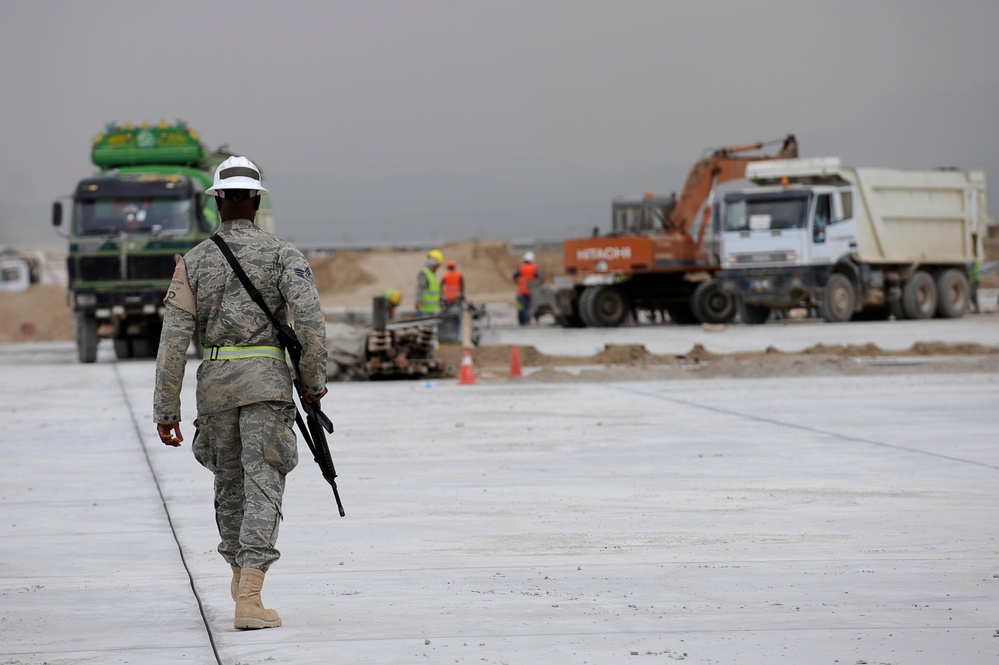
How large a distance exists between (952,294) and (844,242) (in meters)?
4.58

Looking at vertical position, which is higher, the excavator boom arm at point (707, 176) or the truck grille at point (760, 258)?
the excavator boom arm at point (707, 176)

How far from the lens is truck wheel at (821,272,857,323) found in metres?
32.8

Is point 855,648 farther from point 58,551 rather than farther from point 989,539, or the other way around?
point 58,551

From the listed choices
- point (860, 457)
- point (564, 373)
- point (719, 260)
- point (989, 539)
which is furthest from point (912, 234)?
point (989, 539)

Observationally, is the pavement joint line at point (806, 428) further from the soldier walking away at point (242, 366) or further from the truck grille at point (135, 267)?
the truck grille at point (135, 267)

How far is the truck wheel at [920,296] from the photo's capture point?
3466 centimetres

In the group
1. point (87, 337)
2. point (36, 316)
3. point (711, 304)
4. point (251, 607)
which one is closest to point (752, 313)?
point (711, 304)

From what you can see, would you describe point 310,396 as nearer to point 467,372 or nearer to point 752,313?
point 467,372

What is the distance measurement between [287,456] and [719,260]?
30.4 metres

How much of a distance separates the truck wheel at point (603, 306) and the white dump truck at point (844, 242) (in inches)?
97.6

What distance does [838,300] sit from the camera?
108ft

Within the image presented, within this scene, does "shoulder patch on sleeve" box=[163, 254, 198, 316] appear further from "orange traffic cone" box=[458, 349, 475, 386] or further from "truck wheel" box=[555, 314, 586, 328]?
"truck wheel" box=[555, 314, 586, 328]

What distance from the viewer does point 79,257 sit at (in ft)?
81.9

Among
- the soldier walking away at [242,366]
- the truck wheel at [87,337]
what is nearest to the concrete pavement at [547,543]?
the soldier walking away at [242,366]
